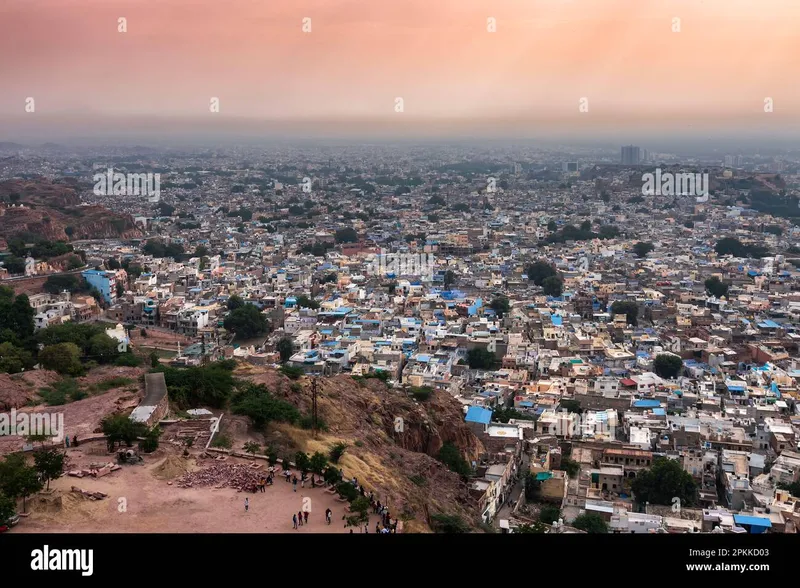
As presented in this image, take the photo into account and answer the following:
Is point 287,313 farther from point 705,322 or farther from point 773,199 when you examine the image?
point 773,199

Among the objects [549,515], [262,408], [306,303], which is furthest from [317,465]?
[306,303]

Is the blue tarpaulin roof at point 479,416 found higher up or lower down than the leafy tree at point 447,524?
lower down

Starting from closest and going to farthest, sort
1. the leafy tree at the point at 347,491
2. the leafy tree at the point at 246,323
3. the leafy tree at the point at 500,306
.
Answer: the leafy tree at the point at 347,491 < the leafy tree at the point at 246,323 < the leafy tree at the point at 500,306

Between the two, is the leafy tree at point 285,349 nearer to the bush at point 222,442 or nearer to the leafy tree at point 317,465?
the bush at point 222,442

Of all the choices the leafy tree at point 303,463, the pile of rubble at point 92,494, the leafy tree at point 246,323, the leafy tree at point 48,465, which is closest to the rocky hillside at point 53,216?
the leafy tree at point 246,323

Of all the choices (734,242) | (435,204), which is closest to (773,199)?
(734,242)

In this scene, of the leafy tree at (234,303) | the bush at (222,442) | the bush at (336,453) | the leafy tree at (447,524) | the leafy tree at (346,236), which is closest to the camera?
the leafy tree at (447,524)

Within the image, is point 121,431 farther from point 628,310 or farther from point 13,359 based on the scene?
point 628,310
